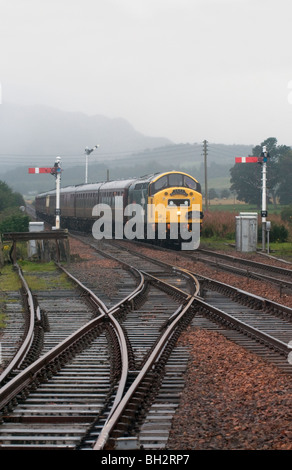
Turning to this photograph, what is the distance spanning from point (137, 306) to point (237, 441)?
27.3 ft

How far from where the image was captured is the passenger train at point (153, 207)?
28984 millimetres

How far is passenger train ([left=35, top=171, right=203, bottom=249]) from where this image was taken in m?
29.0

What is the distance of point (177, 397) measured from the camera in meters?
7.18

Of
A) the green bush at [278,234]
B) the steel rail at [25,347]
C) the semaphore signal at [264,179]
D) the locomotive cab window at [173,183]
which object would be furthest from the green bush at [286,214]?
the steel rail at [25,347]

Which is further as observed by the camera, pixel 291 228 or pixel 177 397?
pixel 291 228

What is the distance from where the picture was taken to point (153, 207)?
28781 mm

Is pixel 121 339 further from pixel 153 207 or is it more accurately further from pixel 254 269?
pixel 153 207

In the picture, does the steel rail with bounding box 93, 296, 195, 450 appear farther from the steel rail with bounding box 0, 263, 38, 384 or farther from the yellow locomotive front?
the yellow locomotive front

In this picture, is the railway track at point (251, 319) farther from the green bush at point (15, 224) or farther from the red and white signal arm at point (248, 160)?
the green bush at point (15, 224)

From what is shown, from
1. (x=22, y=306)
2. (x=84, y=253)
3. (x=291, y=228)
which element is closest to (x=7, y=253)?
(x=84, y=253)

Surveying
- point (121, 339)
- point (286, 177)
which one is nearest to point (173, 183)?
point (121, 339)

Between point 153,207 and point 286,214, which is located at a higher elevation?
point 153,207

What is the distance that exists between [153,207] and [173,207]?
2.80 feet
